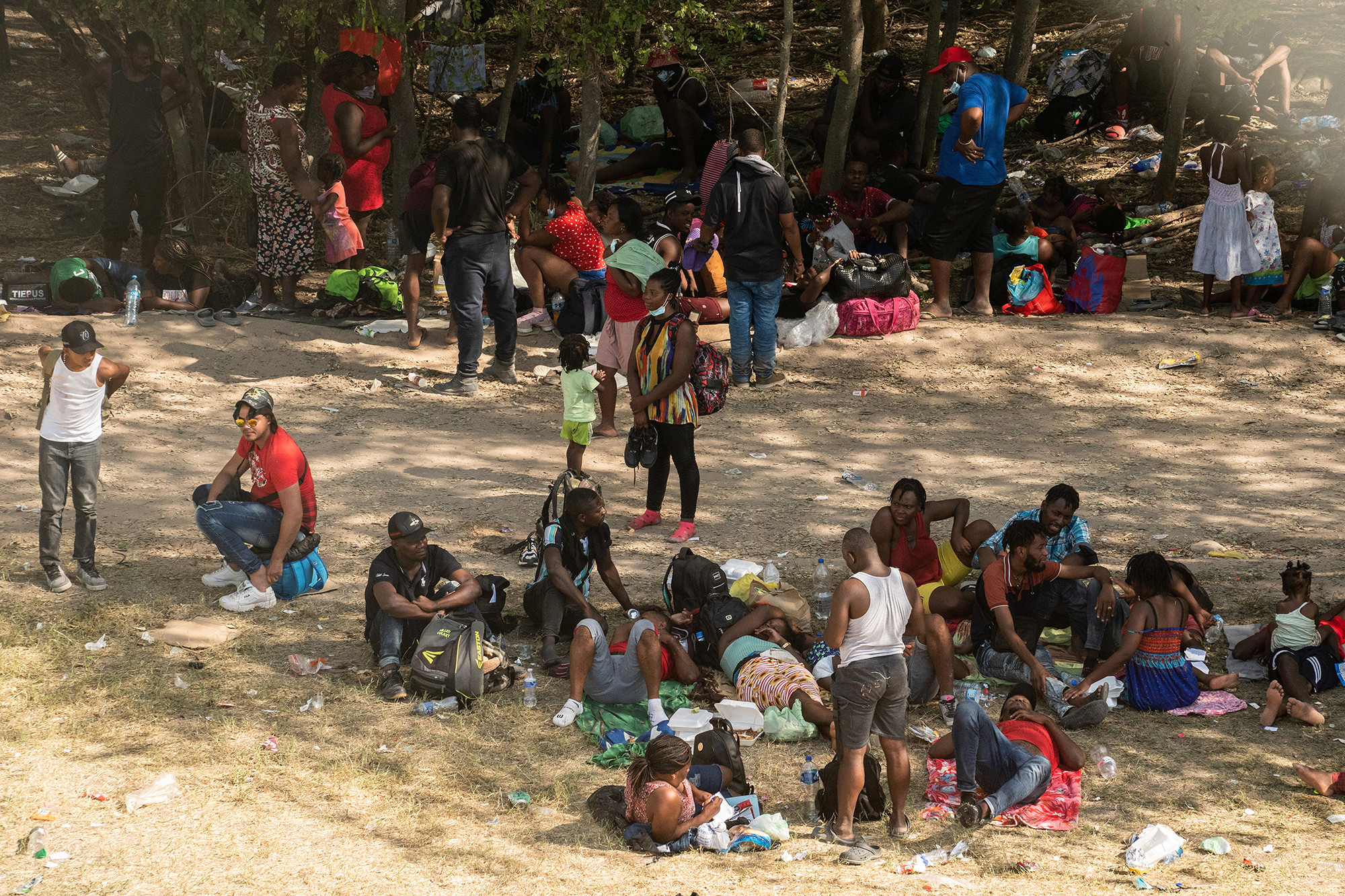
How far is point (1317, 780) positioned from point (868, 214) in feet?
22.6

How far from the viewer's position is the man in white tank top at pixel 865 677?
519 cm

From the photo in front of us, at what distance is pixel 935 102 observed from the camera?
13.0 m

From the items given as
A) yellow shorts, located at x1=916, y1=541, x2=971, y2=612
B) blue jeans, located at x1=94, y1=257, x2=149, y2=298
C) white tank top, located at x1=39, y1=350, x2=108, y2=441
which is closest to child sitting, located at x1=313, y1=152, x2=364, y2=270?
blue jeans, located at x1=94, y1=257, x2=149, y2=298

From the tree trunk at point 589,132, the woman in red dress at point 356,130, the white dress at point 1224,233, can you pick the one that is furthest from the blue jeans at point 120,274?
the white dress at point 1224,233

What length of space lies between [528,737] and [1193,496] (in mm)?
4911

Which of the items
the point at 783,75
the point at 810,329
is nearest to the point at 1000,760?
the point at 810,329

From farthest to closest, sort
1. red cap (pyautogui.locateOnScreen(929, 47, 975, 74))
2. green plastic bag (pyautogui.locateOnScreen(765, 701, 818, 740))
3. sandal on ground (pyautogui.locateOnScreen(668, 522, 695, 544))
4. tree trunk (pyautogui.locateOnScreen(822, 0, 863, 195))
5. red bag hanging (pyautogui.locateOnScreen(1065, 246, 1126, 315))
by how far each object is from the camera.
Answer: tree trunk (pyautogui.locateOnScreen(822, 0, 863, 195)) < red cap (pyautogui.locateOnScreen(929, 47, 975, 74)) < red bag hanging (pyautogui.locateOnScreen(1065, 246, 1126, 315)) < sandal on ground (pyautogui.locateOnScreen(668, 522, 695, 544)) < green plastic bag (pyautogui.locateOnScreen(765, 701, 818, 740))

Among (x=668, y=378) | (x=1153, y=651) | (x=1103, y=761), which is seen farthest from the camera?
(x=668, y=378)

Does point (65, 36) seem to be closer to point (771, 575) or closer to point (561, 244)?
point (561, 244)

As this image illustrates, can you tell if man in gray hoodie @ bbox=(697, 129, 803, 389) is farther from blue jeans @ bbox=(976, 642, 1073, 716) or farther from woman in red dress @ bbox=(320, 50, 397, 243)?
blue jeans @ bbox=(976, 642, 1073, 716)

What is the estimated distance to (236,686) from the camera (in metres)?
6.28

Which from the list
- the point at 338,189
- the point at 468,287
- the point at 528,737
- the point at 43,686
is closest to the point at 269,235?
the point at 338,189

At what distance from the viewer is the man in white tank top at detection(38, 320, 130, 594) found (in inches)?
271

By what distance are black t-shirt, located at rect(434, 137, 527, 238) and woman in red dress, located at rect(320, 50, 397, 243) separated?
4.65 feet
